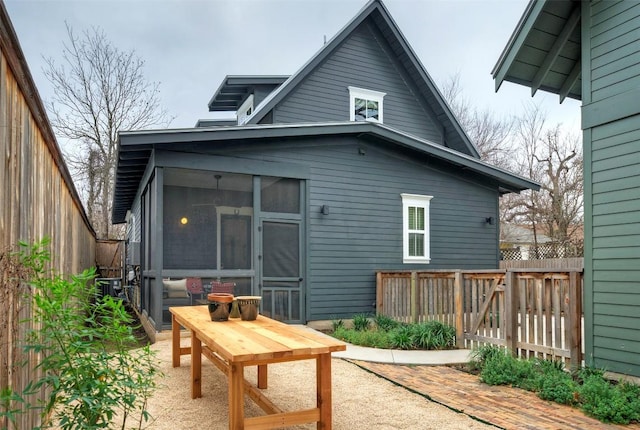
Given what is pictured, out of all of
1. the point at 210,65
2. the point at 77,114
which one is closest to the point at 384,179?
the point at 77,114

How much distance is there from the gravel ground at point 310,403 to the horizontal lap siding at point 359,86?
6960mm

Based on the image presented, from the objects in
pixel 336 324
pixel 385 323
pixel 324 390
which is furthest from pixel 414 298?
pixel 324 390

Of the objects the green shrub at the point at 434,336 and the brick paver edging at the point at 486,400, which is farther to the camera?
the green shrub at the point at 434,336

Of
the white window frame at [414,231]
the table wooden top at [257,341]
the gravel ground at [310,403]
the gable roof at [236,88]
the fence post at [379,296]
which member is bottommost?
the gravel ground at [310,403]

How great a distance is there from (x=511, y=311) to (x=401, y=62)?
8.60 metres

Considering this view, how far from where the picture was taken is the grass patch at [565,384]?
4.06m

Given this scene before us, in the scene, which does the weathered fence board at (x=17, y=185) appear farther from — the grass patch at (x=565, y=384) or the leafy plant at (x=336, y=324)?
the leafy plant at (x=336, y=324)

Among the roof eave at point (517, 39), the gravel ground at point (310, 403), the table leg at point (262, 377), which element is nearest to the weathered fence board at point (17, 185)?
the gravel ground at point (310, 403)

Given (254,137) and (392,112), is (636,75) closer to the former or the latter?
(254,137)

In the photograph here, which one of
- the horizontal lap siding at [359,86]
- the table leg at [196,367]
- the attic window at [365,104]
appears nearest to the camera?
the table leg at [196,367]

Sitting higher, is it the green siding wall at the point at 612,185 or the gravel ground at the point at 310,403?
the green siding wall at the point at 612,185

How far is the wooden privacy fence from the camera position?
17.5 ft

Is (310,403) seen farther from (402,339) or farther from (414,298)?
(414,298)

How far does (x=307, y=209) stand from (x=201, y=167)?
2164 mm
